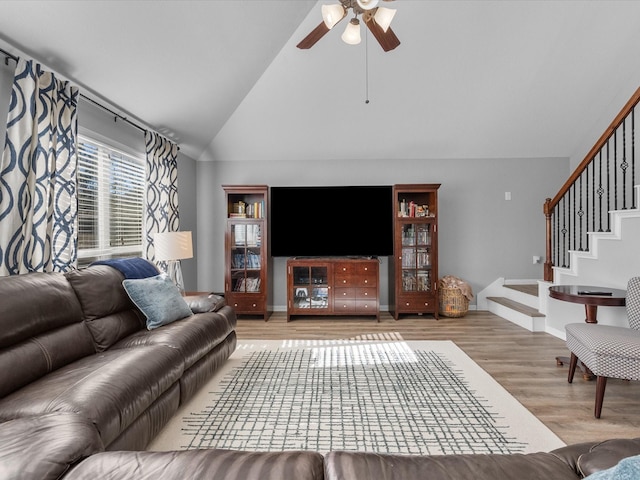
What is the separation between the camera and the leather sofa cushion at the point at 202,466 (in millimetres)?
816

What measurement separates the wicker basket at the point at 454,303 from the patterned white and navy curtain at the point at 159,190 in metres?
3.61

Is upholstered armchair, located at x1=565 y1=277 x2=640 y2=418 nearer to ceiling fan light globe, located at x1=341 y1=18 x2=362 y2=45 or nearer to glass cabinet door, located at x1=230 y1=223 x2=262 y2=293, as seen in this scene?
ceiling fan light globe, located at x1=341 y1=18 x2=362 y2=45

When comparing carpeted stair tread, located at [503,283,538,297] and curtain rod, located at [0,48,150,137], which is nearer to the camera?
curtain rod, located at [0,48,150,137]

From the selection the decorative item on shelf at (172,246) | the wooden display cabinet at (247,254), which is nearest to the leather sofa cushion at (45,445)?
the decorative item on shelf at (172,246)

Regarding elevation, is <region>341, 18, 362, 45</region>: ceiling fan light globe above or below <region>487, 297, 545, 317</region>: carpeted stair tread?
above

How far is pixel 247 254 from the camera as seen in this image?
4863 mm

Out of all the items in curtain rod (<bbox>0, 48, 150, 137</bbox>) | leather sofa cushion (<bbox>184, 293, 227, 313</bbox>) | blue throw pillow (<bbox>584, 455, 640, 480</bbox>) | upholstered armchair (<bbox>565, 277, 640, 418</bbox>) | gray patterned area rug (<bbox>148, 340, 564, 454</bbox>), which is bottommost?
gray patterned area rug (<bbox>148, 340, 564, 454</bbox>)

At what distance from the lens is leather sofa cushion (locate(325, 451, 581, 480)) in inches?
32.1

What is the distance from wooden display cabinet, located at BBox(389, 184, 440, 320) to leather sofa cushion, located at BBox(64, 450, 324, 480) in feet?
13.3

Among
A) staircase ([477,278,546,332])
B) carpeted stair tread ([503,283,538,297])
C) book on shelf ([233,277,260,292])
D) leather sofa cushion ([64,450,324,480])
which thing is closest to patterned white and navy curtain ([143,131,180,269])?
book on shelf ([233,277,260,292])

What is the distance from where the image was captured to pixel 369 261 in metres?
4.73

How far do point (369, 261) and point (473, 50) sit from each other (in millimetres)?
2715

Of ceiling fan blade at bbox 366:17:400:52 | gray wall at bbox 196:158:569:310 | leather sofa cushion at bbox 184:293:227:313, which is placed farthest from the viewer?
gray wall at bbox 196:158:569:310

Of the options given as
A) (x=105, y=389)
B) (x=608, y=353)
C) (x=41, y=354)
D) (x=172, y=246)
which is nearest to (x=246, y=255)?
(x=172, y=246)
